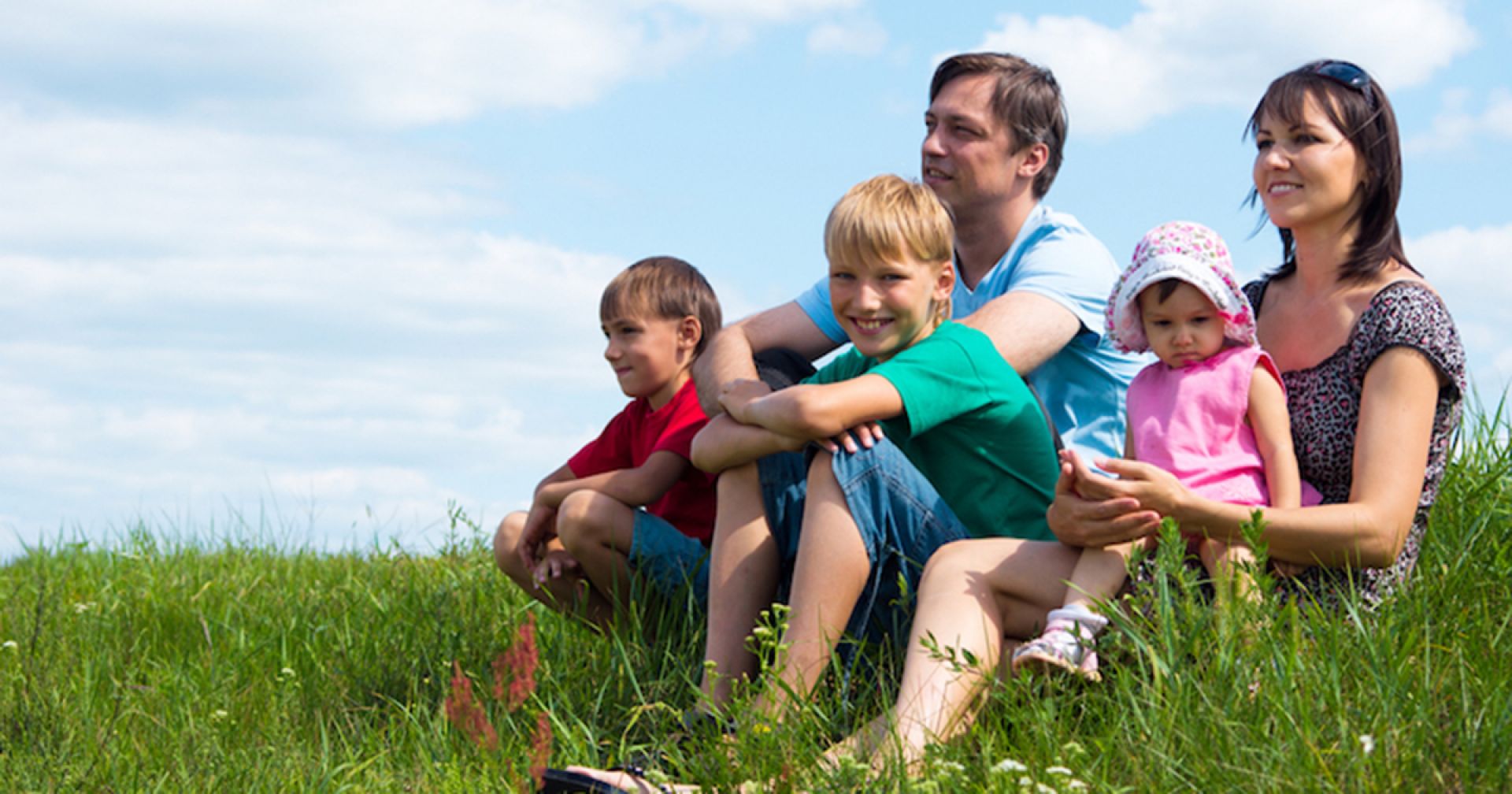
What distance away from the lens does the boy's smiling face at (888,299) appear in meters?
3.88

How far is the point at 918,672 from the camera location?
3.34 meters

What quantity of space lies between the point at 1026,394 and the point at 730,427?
802mm

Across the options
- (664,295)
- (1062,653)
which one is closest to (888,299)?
(1062,653)

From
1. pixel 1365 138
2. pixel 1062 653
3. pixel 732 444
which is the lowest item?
pixel 1062 653

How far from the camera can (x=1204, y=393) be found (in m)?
3.61

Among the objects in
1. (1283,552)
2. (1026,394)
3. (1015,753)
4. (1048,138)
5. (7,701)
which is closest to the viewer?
(1015,753)

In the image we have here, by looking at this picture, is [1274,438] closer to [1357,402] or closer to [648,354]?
[1357,402]

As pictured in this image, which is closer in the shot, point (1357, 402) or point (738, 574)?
point (1357, 402)

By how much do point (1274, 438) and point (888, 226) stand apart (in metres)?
1.12

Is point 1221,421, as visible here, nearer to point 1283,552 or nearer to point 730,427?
point 1283,552

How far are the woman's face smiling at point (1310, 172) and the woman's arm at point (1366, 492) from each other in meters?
0.44

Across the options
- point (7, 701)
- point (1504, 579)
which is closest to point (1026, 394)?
point (1504, 579)

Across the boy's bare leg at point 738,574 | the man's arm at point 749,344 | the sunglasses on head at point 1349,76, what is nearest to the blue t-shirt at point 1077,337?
the man's arm at point 749,344

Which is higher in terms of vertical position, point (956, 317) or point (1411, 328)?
point (956, 317)
